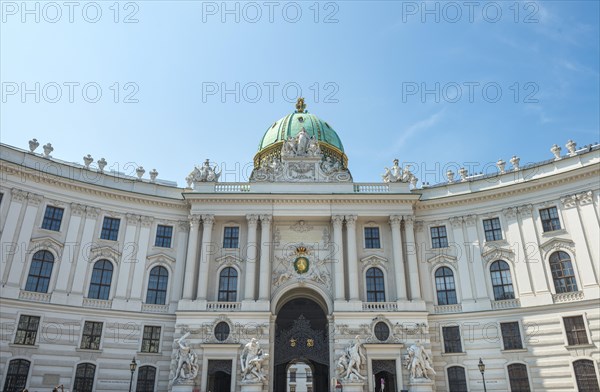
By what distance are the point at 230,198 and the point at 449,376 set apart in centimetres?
2187

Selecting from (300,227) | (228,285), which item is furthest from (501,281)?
(228,285)

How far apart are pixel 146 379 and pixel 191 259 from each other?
9.28 metres

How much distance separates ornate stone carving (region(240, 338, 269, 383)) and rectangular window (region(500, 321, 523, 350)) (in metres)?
17.4

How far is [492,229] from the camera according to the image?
3500 centimetres

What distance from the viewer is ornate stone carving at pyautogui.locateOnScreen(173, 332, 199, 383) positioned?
30084 mm

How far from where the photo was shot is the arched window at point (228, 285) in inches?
1363

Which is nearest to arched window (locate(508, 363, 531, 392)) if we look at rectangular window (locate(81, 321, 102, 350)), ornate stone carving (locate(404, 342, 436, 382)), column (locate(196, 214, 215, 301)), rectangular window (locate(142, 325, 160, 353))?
ornate stone carving (locate(404, 342, 436, 382))

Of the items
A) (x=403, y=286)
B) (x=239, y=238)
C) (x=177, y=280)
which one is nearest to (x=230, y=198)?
(x=239, y=238)

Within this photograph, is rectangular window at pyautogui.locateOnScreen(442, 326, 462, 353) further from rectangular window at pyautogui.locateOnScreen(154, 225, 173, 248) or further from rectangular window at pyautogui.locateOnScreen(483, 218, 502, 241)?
rectangular window at pyautogui.locateOnScreen(154, 225, 173, 248)

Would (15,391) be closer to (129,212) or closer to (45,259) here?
(45,259)

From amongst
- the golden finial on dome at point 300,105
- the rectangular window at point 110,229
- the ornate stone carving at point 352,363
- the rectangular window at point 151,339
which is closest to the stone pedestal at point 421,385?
the ornate stone carving at point 352,363

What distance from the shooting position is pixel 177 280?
35.3 metres

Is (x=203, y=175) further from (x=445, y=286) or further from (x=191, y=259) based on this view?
(x=445, y=286)

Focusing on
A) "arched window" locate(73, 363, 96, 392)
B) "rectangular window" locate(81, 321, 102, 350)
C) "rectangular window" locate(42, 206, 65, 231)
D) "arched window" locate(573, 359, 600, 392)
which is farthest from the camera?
"rectangular window" locate(42, 206, 65, 231)
